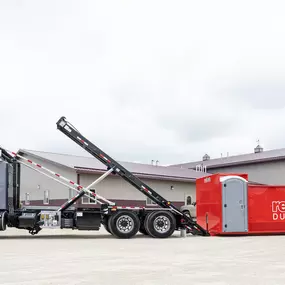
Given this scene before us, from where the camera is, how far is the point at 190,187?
40562 millimetres

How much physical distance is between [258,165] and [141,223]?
3393 cm

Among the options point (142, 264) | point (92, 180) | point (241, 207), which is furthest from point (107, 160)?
point (92, 180)

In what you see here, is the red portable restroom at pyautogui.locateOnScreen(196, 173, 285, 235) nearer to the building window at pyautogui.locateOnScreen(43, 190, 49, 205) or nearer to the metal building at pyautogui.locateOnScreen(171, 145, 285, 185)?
the building window at pyautogui.locateOnScreen(43, 190, 49, 205)

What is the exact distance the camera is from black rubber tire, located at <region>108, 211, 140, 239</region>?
58.7ft

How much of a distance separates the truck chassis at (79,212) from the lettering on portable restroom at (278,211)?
3.60m

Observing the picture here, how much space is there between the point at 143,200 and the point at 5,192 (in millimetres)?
18346

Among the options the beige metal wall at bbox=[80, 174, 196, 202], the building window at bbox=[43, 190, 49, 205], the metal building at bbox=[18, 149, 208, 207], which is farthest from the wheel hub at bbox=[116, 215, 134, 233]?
the beige metal wall at bbox=[80, 174, 196, 202]

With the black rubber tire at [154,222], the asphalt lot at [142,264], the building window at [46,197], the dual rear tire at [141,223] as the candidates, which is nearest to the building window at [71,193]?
the dual rear tire at [141,223]

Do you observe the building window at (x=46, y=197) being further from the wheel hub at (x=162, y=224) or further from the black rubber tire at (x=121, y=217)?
the wheel hub at (x=162, y=224)

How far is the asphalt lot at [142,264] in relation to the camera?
8.35 meters

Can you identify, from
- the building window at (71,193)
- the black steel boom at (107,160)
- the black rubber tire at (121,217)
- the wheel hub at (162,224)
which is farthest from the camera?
the building window at (71,193)

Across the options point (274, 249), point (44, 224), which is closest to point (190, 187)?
point (44, 224)

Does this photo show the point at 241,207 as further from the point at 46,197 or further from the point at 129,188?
the point at 129,188

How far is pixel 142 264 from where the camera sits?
10.3 metres
